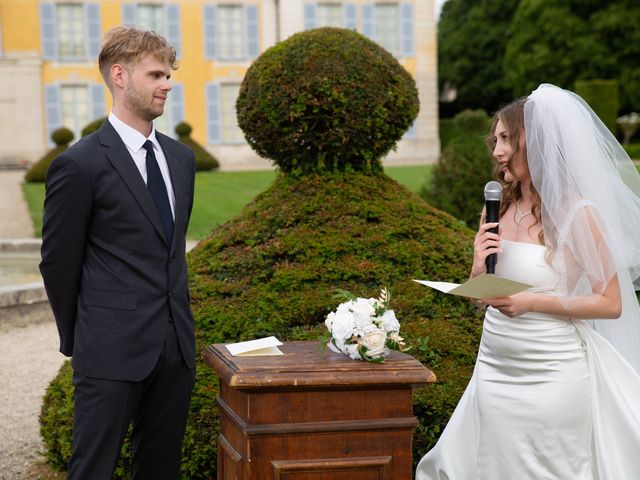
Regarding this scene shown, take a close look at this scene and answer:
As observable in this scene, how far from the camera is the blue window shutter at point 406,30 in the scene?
3125cm

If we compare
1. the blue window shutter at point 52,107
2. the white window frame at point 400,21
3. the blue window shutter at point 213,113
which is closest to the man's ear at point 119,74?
the blue window shutter at point 213,113

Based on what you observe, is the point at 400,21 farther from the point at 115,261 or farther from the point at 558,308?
the point at 115,261

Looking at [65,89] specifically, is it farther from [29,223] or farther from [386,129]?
[386,129]

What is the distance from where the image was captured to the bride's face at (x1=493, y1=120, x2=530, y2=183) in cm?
308

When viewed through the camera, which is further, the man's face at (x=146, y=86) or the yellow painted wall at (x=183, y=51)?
the yellow painted wall at (x=183, y=51)

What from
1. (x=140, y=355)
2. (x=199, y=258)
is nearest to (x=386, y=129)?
(x=199, y=258)

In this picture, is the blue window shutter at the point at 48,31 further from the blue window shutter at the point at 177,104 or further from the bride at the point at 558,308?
the bride at the point at 558,308

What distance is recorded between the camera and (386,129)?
14.7 feet

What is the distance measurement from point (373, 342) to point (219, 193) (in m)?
16.6

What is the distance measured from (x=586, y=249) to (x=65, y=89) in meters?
29.6

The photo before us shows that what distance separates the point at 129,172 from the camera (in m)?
2.82

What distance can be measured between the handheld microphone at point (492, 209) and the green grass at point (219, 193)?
10192 millimetres

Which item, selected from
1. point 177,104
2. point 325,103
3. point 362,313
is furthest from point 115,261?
point 177,104

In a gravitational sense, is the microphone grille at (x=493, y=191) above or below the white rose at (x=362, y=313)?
above
